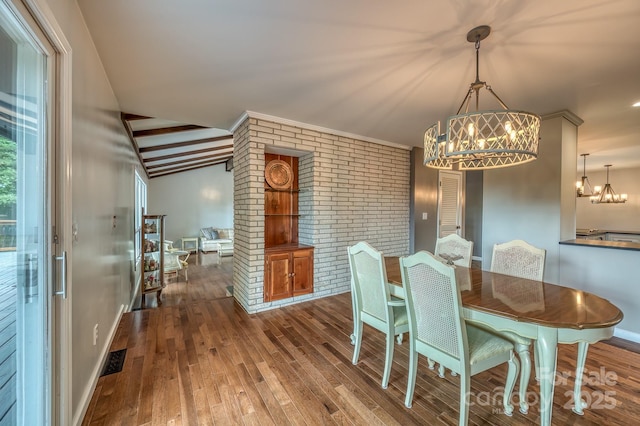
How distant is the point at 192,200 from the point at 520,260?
930 cm

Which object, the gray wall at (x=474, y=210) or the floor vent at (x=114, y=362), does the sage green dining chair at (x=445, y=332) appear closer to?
the floor vent at (x=114, y=362)

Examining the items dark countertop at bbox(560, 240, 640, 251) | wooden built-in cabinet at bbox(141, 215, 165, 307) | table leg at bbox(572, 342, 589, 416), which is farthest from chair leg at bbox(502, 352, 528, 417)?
wooden built-in cabinet at bbox(141, 215, 165, 307)

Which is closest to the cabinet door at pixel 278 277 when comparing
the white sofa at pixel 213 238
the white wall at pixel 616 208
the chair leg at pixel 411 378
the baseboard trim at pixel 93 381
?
the baseboard trim at pixel 93 381

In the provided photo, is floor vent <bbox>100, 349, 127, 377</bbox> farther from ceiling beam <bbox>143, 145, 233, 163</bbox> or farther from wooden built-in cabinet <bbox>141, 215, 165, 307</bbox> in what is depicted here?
ceiling beam <bbox>143, 145, 233, 163</bbox>

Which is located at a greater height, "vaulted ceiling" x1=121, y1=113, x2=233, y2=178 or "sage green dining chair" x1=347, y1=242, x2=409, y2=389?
"vaulted ceiling" x1=121, y1=113, x2=233, y2=178

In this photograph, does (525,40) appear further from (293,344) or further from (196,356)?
(196,356)

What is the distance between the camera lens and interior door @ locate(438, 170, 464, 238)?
16.6 feet

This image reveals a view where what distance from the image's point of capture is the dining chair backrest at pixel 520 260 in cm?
215

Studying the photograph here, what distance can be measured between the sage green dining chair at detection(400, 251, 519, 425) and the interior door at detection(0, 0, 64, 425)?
1.85m

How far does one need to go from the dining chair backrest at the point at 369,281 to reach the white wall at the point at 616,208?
8581 mm

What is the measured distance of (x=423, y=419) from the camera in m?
1.60

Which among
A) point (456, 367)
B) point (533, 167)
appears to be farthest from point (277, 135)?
point (533, 167)

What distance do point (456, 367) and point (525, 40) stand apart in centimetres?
215

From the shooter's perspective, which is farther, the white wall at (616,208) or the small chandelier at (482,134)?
the white wall at (616,208)
